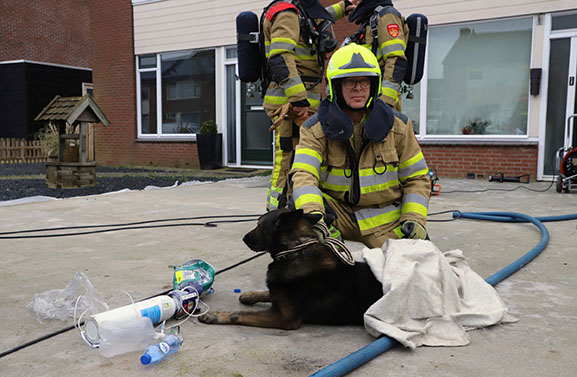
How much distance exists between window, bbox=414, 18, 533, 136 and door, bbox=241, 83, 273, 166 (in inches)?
130

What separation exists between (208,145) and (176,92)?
2061 millimetres

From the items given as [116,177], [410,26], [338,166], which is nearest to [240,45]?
[410,26]

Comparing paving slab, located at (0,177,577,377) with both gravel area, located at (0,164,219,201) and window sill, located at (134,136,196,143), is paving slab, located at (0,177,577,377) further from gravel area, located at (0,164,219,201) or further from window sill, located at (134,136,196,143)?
window sill, located at (134,136,196,143)

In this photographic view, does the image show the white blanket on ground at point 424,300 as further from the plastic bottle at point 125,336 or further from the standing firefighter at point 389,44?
the standing firefighter at point 389,44

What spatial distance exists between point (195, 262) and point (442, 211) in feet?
11.8

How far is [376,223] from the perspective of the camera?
3.00 meters

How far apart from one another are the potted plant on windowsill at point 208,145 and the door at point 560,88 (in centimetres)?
681

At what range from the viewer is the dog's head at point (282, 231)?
2248 mm

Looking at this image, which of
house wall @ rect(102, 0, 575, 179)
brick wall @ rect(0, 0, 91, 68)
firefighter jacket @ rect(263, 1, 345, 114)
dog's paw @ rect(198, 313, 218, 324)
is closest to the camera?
dog's paw @ rect(198, 313, 218, 324)

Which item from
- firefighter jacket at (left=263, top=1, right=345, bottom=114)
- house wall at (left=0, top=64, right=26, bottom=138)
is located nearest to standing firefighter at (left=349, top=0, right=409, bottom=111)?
firefighter jacket at (left=263, top=1, right=345, bottom=114)

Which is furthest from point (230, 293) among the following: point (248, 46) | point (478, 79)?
point (478, 79)

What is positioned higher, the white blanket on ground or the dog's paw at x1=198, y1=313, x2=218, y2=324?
the white blanket on ground

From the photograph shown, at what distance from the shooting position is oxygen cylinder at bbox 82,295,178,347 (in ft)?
6.76

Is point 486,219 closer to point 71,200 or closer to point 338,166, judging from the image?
point 338,166
